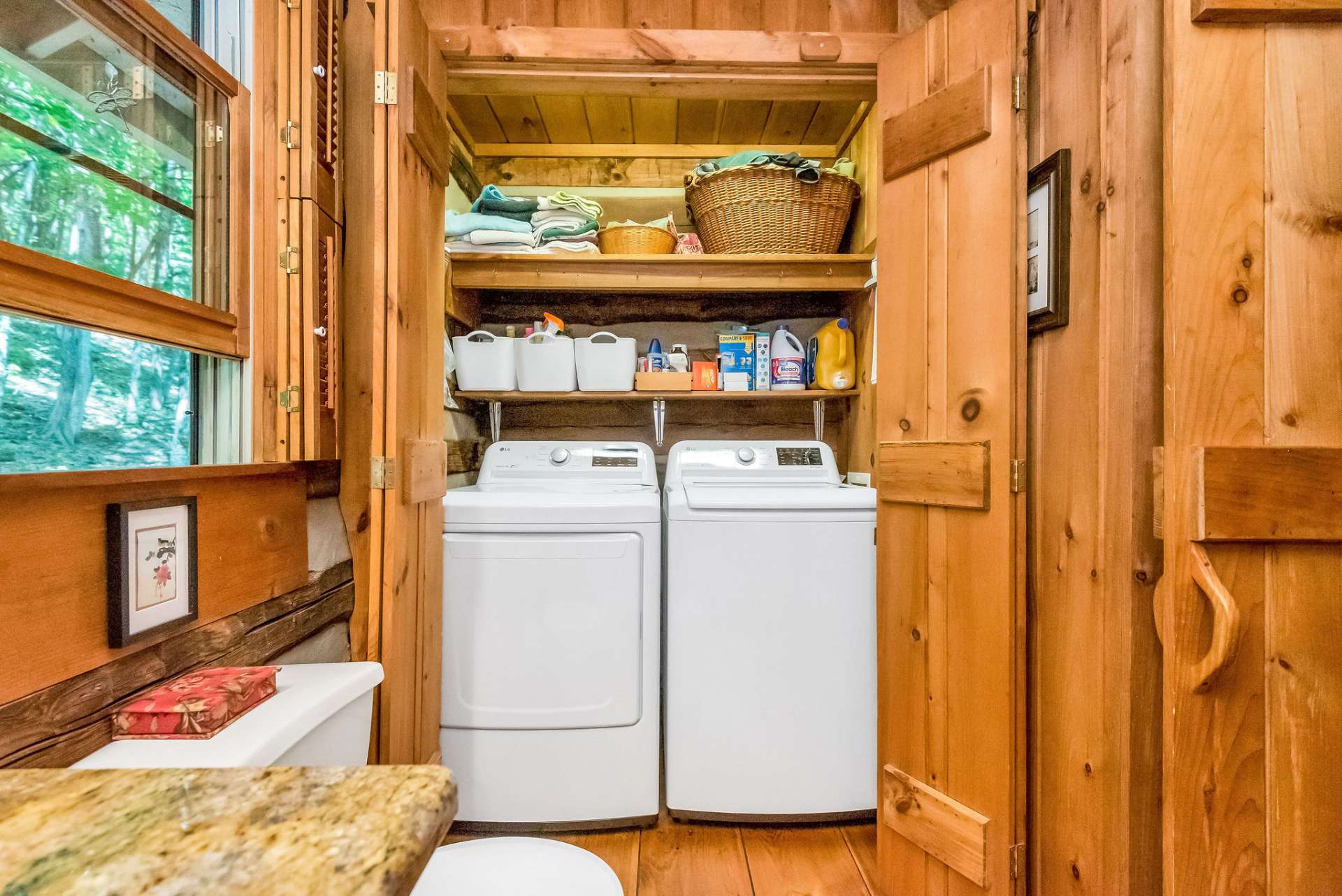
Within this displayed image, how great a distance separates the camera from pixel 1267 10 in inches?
37.5

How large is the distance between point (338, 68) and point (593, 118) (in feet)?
3.55

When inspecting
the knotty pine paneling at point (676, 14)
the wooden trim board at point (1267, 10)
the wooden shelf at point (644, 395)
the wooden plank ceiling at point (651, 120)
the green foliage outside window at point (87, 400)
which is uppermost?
the wooden plank ceiling at point (651, 120)

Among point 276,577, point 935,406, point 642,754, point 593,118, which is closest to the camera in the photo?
point 276,577

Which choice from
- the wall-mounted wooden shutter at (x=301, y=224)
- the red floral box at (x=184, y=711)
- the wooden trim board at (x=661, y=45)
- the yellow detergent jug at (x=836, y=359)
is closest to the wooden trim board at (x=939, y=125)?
the wooden trim board at (x=661, y=45)

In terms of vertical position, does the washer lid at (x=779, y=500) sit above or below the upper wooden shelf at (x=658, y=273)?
below

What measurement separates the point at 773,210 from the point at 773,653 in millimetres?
1378

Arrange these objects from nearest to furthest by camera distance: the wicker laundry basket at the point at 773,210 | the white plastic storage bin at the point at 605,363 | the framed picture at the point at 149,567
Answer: the framed picture at the point at 149,567 → the wicker laundry basket at the point at 773,210 → the white plastic storage bin at the point at 605,363

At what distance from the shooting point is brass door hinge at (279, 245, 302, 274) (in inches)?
49.4

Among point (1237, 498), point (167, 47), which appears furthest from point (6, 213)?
point (1237, 498)

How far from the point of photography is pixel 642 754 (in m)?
1.71

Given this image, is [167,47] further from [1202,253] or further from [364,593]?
[1202,253]

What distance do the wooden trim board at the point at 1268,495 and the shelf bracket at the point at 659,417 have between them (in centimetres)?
161

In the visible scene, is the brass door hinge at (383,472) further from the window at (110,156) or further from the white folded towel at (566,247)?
the white folded towel at (566,247)

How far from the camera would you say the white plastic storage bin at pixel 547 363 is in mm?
2150
